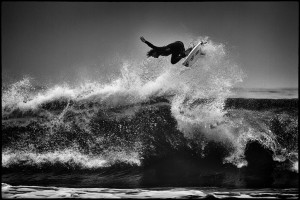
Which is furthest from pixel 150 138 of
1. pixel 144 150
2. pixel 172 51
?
pixel 172 51

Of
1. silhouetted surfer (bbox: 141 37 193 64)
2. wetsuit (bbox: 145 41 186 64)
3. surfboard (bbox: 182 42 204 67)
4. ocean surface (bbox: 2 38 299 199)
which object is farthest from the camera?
surfboard (bbox: 182 42 204 67)

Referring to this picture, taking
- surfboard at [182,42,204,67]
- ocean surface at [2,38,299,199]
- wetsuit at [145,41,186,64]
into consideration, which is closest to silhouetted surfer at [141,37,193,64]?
wetsuit at [145,41,186,64]

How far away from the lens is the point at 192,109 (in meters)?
7.64

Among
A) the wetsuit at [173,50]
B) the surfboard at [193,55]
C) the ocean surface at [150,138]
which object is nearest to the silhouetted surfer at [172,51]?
the wetsuit at [173,50]

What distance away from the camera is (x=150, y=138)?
7.16 meters

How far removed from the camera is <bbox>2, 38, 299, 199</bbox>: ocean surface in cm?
520

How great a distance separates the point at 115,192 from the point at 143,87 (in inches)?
207

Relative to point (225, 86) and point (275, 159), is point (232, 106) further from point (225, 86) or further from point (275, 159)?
point (275, 159)

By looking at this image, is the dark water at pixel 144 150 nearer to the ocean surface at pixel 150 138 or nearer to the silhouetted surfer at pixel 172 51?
the ocean surface at pixel 150 138

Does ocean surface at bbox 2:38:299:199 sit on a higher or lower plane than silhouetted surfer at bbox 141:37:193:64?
lower

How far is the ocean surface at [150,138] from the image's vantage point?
5195 mm

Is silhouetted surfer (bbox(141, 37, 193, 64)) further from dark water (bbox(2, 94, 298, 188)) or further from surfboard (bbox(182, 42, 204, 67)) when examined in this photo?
dark water (bbox(2, 94, 298, 188))

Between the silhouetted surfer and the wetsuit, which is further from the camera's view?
the wetsuit

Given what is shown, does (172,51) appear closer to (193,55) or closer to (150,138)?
(193,55)
